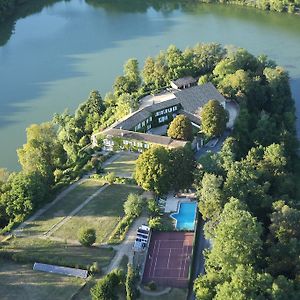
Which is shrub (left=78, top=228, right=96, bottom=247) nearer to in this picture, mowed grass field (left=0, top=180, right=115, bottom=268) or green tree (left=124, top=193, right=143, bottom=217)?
mowed grass field (left=0, top=180, right=115, bottom=268)

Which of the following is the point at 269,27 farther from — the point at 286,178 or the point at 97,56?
the point at 286,178

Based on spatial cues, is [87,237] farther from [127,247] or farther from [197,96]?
[197,96]

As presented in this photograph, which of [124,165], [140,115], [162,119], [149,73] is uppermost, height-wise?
[149,73]

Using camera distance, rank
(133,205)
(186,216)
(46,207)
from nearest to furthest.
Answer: (133,205), (186,216), (46,207)

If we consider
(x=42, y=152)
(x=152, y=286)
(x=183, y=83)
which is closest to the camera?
(x=152, y=286)

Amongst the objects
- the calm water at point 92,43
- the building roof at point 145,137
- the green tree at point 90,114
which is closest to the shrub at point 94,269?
the building roof at point 145,137

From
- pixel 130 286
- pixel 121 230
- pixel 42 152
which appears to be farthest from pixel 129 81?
pixel 130 286

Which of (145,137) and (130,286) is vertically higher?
(145,137)
